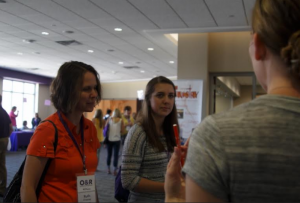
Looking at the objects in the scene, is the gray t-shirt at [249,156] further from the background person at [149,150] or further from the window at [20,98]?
the window at [20,98]

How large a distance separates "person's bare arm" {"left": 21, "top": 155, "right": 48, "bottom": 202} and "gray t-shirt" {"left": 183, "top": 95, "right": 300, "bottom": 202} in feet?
3.47

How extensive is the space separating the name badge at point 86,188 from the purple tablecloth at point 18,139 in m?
11.0

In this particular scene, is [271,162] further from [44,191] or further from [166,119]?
[166,119]

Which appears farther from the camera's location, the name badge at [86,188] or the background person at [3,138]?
the background person at [3,138]

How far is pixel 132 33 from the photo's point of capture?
7703 mm

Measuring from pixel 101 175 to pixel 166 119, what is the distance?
17.1ft

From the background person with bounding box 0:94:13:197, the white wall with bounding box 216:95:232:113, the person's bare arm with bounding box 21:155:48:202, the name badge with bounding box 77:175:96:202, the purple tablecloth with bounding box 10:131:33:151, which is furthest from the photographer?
the purple tablecloth with bounding box 10:131:33:151

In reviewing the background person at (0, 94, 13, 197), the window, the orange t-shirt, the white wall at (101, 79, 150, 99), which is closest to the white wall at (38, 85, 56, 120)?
the window

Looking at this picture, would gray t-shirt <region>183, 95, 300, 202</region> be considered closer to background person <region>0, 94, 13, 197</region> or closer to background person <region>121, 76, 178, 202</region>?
Result: background person <region>121, 76, 178, 202</region>

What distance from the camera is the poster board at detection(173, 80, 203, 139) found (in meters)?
7.05

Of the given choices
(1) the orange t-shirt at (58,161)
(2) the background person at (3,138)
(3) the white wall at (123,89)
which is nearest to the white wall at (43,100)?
(3) the white wall at (123,89)

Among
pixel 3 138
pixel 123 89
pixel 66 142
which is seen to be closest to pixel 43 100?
pixel 123 89

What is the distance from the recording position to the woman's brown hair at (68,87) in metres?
1.73

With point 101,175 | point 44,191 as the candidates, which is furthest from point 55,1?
point 44,191
